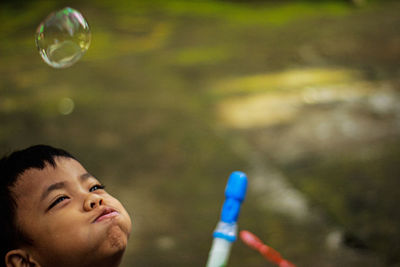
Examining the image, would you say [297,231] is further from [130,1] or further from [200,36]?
[130,1]

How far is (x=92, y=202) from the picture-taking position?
1.45m

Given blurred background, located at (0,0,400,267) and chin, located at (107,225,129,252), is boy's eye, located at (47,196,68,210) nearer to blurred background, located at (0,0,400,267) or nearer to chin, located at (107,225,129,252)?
chin, located at (107,225,129,252)

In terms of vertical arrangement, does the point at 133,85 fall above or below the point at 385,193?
above

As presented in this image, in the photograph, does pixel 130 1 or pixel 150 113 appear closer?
pixel 150 113

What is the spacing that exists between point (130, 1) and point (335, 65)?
295cm

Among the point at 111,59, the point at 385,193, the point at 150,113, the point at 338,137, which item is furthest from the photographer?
the point at 111,59

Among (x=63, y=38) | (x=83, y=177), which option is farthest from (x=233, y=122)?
(x=83, y=177)

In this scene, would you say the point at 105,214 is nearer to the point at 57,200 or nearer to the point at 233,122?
the point at 57,200

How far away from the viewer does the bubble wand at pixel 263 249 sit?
238cm

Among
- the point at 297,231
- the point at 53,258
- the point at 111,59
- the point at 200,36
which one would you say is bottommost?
the point at 53,258

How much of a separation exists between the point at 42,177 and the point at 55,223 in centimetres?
14

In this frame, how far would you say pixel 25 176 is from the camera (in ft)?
4.86

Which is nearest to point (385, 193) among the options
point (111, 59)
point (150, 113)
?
point (150, 113)

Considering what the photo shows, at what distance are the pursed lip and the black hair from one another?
0.17 metres
